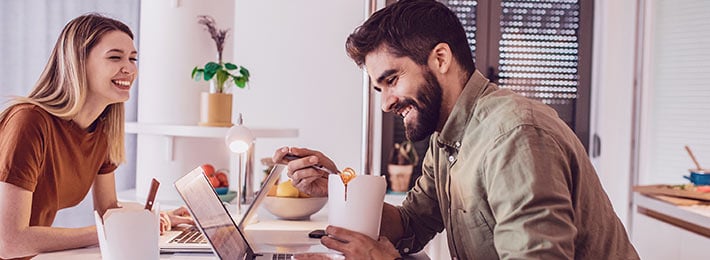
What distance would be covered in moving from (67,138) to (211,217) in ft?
2.74

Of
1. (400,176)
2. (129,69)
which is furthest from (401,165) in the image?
(129,69)

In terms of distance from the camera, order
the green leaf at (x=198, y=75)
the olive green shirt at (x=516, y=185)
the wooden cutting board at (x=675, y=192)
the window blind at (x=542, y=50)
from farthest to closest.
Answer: the window blind at (x=542, y=50) → the green leaf at (x=198, y=75) → the wooden cutting board at (x=675, y=192) → the olive green shirt at (x=516, y=185)

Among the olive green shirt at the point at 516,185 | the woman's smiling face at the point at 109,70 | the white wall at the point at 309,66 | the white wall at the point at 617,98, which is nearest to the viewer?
the olive green shirt at the point at 516,185

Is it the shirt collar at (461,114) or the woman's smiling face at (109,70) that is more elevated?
the woman's smiling face at (109,70)

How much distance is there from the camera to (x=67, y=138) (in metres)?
2.02

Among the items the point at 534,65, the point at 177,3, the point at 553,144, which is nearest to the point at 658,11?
the point at 534,65

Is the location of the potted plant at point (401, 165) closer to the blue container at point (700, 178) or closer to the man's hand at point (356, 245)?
the blue container at point (700, 178)

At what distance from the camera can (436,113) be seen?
1.58 metres

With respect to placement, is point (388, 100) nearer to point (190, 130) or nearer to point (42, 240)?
point (42, 240)

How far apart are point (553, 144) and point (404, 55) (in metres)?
0.41

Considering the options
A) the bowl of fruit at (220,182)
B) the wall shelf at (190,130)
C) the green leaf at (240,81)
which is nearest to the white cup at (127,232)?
the wall shelf at (190,130)

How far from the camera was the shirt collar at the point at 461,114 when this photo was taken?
1515 mm

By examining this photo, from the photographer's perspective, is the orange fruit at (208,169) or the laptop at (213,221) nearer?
the laptop at (213,221)

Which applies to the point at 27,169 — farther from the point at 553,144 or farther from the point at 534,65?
the point at 534,65
